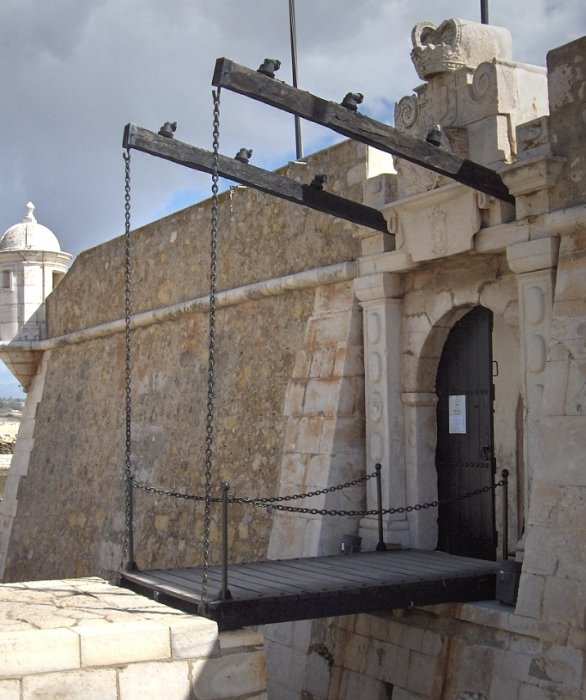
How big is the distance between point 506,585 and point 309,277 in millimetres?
3277

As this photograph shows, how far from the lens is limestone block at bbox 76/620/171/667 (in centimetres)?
488

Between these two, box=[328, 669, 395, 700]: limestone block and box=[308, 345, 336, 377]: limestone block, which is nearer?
box=[328, 669, 395, 700]: limestone block

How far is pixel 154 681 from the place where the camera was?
5000 millimetres

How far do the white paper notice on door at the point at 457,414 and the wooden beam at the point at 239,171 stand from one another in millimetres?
1453

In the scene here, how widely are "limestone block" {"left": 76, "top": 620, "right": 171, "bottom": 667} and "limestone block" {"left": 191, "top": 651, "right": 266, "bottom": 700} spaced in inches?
8.6

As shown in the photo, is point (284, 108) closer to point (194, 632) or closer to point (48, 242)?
point (194, 632)

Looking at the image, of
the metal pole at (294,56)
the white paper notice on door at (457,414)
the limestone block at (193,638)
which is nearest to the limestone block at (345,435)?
the white paper notice on door at (457,414)

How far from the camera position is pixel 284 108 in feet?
18.4

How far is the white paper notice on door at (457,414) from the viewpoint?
7203 mm

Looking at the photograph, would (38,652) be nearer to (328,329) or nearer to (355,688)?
(355,688)

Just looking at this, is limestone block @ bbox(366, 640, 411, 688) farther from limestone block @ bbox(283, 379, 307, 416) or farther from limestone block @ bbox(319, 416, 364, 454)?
limestone block @ bbox(283, 379, 307, 416)

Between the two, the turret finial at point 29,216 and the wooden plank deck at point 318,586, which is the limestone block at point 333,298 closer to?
the wooden plank deck at point 318,586

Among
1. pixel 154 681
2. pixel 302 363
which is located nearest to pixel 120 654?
pixel 154 681

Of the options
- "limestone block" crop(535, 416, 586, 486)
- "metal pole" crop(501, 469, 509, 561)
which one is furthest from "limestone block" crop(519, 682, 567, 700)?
"metal pole" crop(501, 469, 509, 561)
